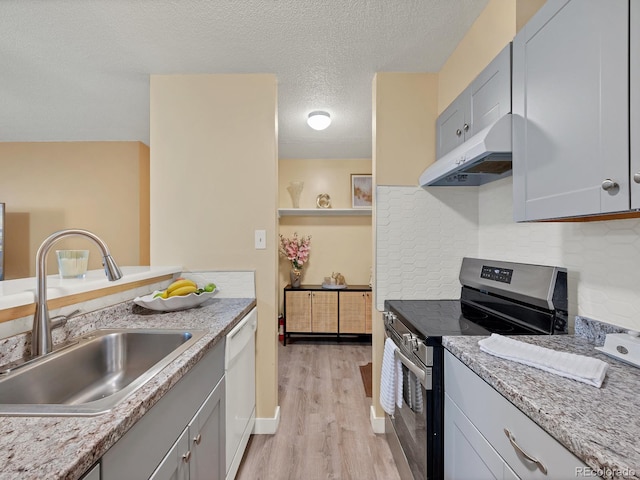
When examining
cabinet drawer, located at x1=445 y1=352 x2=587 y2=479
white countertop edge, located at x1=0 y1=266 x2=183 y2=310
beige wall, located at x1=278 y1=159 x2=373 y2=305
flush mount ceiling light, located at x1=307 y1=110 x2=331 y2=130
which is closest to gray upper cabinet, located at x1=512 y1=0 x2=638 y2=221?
cabinet drawer, located at x1=445 y1=352 x2=587 y2=479

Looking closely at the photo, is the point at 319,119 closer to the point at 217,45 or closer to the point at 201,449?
the point at 217,45

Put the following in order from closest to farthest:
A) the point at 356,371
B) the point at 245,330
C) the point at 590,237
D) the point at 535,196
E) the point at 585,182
Answer: the point at 585,182 < the point at 535,196 < the point at 590,237 < the point at 245,330 < the point at 356,371

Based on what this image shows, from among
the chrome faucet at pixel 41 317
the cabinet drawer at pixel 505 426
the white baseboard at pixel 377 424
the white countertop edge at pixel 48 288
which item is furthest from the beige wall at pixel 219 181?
the cabinet drawer at pixel 505 426

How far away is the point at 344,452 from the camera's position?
1.76 meters

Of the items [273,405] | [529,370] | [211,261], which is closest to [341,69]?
[211,261]

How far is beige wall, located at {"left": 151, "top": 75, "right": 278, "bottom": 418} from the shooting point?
1972 millimetres

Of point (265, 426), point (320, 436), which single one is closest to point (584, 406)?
point (320, 436)

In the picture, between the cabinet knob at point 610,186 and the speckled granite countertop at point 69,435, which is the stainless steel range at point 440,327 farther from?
the speckled granite countertop at point 69,435

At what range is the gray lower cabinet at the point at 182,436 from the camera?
67 cm

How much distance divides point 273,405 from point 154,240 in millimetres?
1360

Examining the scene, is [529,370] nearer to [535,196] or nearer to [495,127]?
[535,196]

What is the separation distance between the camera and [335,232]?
3914mm

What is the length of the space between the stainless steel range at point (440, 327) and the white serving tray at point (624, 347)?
0.24 metres

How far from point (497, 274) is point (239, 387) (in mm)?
1479
